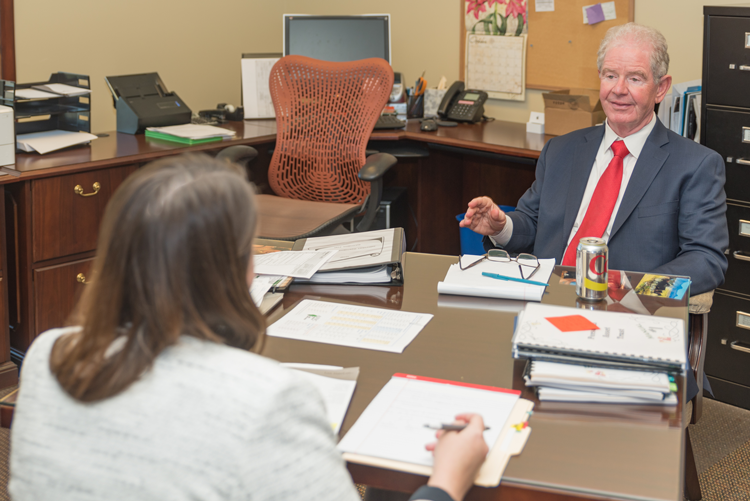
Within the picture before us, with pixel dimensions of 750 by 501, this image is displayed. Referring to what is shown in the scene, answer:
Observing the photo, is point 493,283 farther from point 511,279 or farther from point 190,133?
point 190,133

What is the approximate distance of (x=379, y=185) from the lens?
105 inches

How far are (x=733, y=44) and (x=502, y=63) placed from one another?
148 cm

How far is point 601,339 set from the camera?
3.59 feet

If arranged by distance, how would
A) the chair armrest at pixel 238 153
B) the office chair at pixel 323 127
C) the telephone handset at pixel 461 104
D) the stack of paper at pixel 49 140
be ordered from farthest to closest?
1. the telephone handset at pixel 461 104
2. the office chair at pixel 323 127
3. the chair armrest at pixel 238 153
4. the stack of paper at pixel 49 140

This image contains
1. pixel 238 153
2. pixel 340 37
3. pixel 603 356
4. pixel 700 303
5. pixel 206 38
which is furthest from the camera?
pixel 206 38

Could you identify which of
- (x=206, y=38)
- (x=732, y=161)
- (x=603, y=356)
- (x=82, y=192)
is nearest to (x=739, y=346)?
(x=732, y=161)

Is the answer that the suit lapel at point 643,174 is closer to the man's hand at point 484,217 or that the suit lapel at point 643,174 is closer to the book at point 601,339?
the man's hand at point 484,217

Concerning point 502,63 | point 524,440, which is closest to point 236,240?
point 524,440

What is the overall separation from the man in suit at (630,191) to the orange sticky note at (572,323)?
2.01 ft

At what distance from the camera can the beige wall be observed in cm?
300

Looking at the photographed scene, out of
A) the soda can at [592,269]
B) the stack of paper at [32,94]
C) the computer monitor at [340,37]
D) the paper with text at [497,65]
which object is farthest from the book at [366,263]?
the paper with text at [497,65]

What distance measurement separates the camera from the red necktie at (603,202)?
6.28ft

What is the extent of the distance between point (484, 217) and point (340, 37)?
74.0 inches

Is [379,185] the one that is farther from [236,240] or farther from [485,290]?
[236,240]
